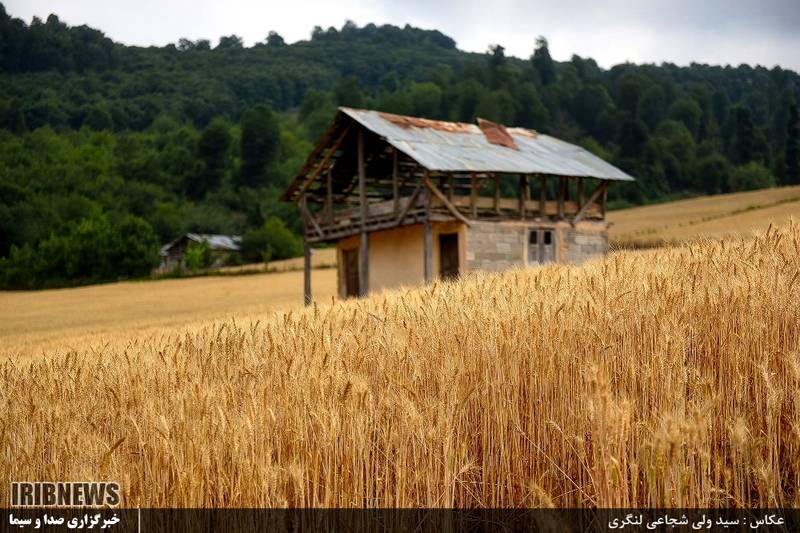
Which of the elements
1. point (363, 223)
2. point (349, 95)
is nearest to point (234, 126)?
point (349, 95)

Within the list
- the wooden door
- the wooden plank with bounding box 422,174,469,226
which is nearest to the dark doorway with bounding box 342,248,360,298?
the wooden plank with bounding box 422,174,469,226

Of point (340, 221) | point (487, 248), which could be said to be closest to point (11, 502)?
point (487, 248)

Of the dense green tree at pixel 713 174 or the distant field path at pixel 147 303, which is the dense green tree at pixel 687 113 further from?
the distant field path at pixel 147 303

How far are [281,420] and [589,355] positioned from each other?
1.93 m

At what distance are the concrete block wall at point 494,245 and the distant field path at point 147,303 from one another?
535 cm

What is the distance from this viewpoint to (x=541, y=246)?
26.5 metres

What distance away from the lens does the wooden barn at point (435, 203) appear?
24.7 meters

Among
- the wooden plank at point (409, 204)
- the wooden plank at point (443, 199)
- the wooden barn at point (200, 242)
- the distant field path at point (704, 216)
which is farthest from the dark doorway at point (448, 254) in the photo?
the wooden barn at point (200, 242)

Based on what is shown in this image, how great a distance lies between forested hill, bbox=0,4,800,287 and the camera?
70562mm

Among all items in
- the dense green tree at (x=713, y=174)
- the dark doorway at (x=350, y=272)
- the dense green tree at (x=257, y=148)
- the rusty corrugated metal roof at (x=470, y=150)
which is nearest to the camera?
the rusty corrugated metal roof at (x=470, y=150)

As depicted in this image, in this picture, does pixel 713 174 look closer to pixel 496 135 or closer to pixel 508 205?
pixel 496 135

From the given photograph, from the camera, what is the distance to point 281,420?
16.1 ft

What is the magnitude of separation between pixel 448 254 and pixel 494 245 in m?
1.36

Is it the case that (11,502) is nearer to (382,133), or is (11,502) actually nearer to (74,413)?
(74,413)
